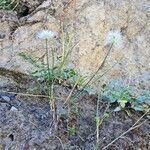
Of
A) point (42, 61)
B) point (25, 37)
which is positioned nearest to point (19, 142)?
point (42, 61)

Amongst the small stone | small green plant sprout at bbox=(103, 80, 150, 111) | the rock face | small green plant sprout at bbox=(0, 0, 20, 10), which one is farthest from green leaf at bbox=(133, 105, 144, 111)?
small green plant sprout at bbox=(0, 0, 20, 10)

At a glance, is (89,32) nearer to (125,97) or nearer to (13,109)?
(125,97)

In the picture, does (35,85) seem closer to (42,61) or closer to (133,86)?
(42,61)

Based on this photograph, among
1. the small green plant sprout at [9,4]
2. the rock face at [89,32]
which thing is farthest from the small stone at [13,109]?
the small green plant sprout at [9,4]

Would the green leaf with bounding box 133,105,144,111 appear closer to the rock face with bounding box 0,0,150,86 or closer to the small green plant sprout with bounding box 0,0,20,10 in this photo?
the rock face with bounding box 0,0,150,86

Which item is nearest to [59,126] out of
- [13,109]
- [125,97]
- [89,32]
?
[13,109]
